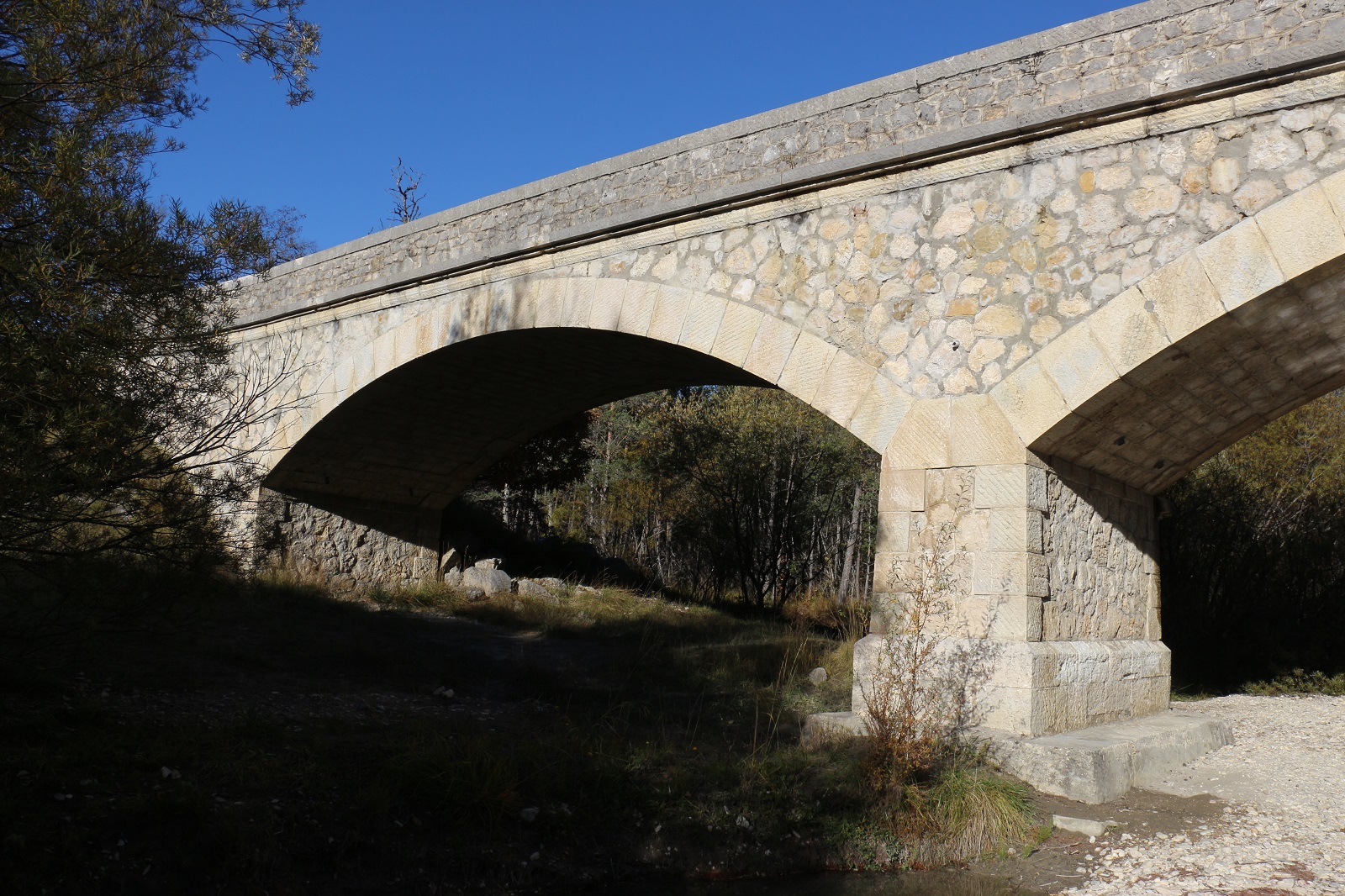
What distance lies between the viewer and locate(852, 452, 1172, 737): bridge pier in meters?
5.06

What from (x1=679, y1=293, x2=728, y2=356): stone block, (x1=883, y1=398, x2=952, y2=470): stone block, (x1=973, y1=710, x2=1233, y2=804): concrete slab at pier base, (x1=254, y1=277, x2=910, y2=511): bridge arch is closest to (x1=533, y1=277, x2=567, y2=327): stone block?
(x1=254, y1=277, x2=910, y2=511): bridge arch

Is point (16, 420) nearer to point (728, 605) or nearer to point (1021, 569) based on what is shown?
point (1021, 569)

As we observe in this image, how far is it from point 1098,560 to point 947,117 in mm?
2692

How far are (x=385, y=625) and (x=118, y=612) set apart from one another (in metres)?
4.67

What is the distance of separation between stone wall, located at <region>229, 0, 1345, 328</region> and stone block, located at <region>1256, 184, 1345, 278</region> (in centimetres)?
28

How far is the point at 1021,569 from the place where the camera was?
16.7ft

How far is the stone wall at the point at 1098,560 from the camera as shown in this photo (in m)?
5.41

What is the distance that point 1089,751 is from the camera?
4.67m

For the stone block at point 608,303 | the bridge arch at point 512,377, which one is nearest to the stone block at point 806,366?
the bridge arch at point 512,377

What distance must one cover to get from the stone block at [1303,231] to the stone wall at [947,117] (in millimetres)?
281

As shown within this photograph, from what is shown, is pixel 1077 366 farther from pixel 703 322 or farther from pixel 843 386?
pixel 703 322

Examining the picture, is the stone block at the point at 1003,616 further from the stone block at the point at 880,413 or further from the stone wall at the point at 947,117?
the stone wall at the point at 947,117

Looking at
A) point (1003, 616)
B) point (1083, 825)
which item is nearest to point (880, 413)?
point (1003, 616)

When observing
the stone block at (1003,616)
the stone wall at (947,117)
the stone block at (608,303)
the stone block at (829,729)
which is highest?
the stone wall at (947,117)
